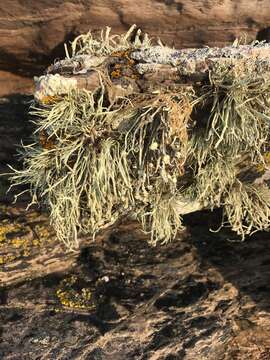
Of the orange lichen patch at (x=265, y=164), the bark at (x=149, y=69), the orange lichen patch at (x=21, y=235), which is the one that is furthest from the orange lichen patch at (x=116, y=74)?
the orange lichen patch at (x=21, y=235)

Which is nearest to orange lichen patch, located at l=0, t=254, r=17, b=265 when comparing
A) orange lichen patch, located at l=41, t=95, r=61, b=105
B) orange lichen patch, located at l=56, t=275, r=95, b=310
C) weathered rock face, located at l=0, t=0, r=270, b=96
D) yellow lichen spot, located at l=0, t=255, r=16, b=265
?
yellow lichen spot, located at l=0, t=255, r=16, b=265

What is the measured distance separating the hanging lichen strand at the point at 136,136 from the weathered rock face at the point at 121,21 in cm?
28

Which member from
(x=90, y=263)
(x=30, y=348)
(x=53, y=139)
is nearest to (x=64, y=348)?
(x=30, y=348)

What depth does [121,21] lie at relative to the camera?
443cm

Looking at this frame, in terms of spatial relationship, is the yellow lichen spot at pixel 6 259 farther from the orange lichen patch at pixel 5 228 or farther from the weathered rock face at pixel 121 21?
the weathered rock face at pixel 121 21

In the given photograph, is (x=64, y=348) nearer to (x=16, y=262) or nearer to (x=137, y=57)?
(x=16, y=262)

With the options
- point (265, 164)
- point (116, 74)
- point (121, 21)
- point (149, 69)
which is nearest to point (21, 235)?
point (116, 74)

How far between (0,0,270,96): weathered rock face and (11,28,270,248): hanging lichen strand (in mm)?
279

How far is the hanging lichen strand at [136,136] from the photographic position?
3.75 metres

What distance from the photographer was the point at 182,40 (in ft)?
15.2

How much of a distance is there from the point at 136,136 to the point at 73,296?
1.64 m

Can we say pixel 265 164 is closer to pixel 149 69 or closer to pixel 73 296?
pixel 149 69

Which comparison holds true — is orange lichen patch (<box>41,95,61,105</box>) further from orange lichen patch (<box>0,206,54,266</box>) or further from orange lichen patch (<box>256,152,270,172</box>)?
orange lichen patch (<box>256,152,270,172</box>)

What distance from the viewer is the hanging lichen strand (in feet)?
12.3
